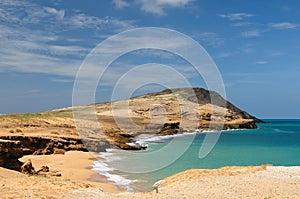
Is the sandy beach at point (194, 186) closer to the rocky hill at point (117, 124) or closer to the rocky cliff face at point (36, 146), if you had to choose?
the rocky cliff face at point (36, 146)

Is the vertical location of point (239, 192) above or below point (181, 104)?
below

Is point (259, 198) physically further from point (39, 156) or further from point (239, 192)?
point (39, 156)

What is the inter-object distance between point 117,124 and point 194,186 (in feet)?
264

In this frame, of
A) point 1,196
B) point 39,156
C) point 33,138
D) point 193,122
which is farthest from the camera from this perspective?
point 193,122

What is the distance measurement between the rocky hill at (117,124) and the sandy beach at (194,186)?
287 inches

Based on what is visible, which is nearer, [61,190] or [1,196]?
[1,196]

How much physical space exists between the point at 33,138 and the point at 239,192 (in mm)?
32309

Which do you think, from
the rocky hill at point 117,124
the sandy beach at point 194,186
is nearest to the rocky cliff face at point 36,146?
the rocky hill at point 117,124

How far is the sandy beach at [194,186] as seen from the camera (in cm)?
1720

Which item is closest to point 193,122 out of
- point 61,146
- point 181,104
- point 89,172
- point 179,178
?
point 181,104

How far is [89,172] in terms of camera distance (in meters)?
33.7

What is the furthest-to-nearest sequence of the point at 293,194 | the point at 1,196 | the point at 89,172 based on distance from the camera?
the point at 89,172
the point at 293,194
the point at 1,196

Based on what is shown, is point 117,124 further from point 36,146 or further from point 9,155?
point 9,155

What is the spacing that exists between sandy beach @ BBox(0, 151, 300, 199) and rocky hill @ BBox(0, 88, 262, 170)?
287 inches
